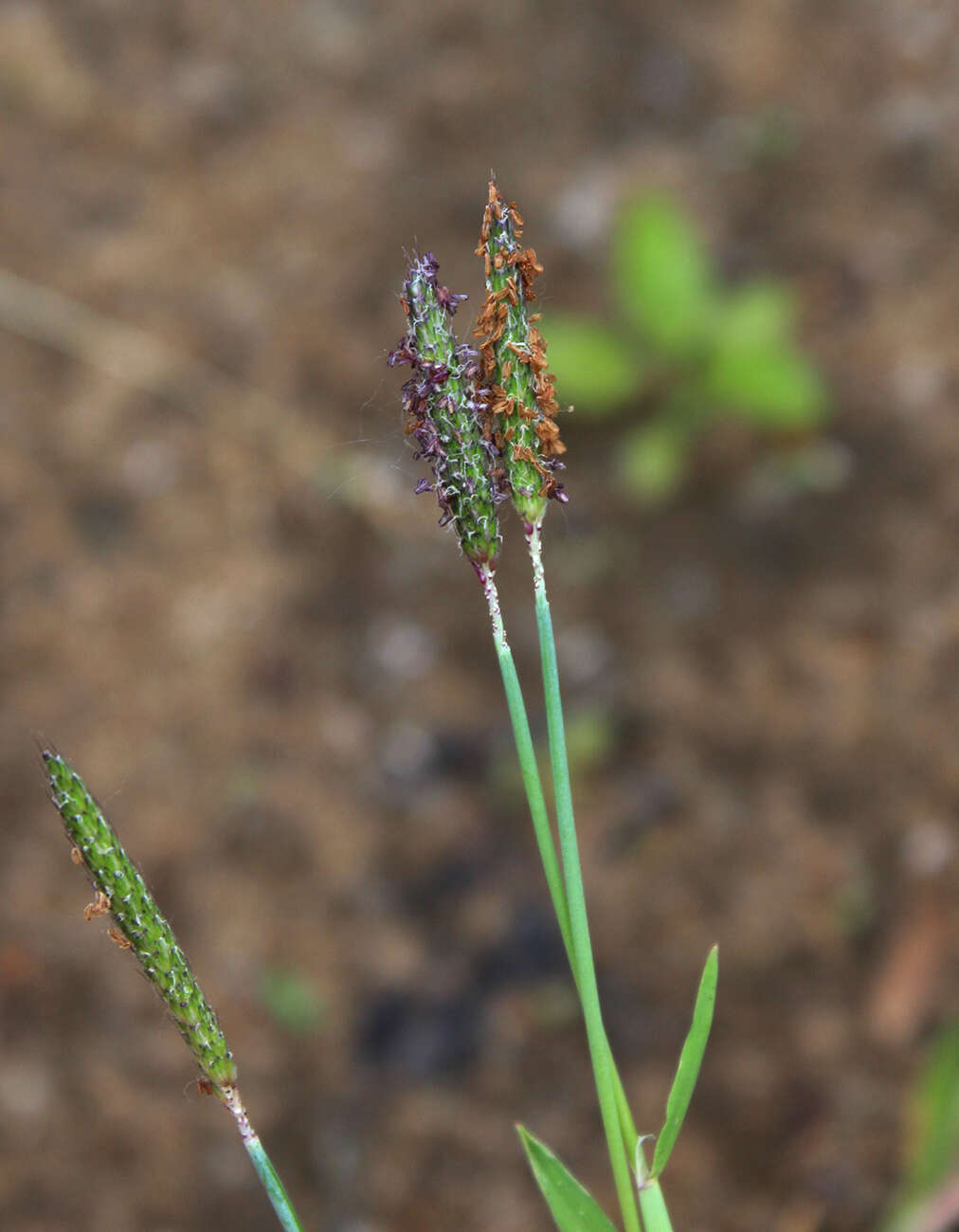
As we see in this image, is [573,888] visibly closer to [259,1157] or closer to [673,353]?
[259,1157]

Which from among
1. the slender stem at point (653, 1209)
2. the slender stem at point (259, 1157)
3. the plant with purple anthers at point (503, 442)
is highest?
the plant with purple anthers at point (503, 442)

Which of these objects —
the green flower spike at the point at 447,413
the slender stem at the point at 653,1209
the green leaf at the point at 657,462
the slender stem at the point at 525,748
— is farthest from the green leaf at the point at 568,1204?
the green leaf at the point at 657,462

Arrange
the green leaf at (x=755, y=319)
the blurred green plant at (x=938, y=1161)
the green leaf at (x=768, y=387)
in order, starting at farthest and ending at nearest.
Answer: the green leaf at (x=755, y=319)
the green leaf at (x=768, y=387)
the blurred green plant at (x=938, y=1161)

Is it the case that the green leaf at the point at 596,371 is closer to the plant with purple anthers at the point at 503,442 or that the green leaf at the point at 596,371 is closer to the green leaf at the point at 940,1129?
Result: the green leaf at the point at 940,1129

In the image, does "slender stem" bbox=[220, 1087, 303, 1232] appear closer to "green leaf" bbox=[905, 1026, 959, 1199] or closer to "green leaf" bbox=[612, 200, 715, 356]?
"green leaf" bbox=[905, 1026, 959, 1199]

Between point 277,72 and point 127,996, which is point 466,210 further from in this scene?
point 127,996

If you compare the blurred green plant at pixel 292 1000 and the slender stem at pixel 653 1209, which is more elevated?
the blurred green plant at pixel 292 1000

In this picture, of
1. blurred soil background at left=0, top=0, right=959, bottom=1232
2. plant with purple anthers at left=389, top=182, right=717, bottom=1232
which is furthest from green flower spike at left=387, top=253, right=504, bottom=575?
blurred soil background at left=0, top=0, right=959, bottom=1232
